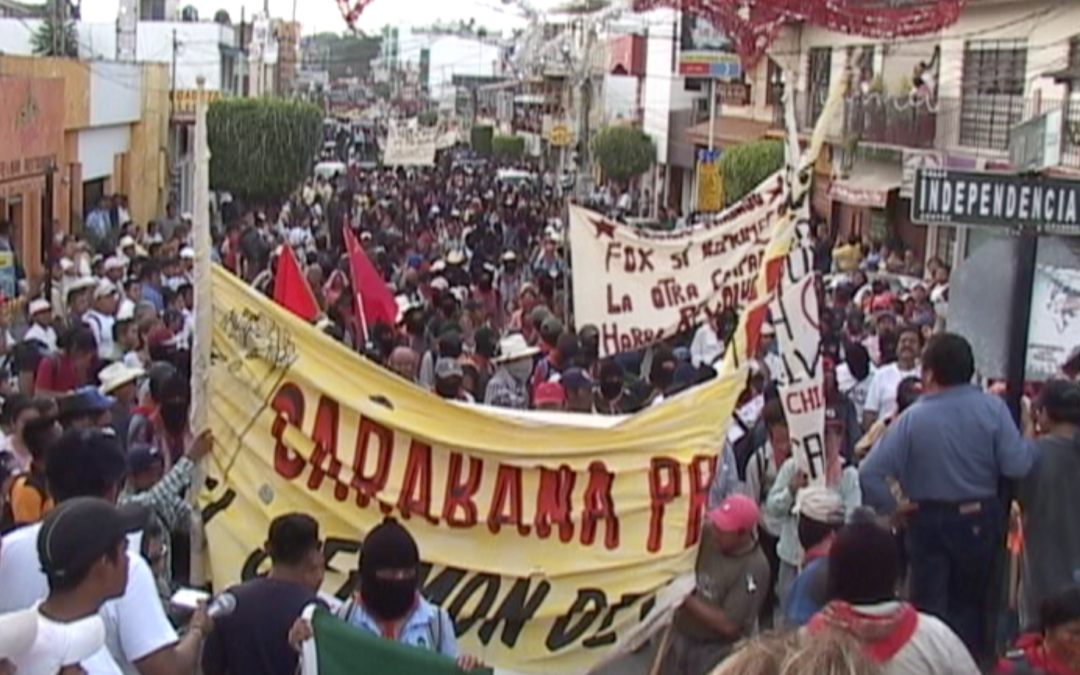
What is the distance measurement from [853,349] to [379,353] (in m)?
3.26

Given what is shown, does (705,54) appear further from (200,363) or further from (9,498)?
(200,363)

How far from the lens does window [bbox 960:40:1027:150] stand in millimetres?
26594

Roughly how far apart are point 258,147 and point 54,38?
8.21 metres

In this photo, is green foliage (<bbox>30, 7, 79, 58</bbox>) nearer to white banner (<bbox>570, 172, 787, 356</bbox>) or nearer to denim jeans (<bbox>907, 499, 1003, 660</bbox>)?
white banner (<bbox>570, 172, 787, 356</bbox>)

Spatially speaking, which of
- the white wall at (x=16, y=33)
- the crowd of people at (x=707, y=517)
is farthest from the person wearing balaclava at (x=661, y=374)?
the white wall at (x=16, y=33)

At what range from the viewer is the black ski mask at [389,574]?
195 inches

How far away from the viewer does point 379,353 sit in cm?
1153

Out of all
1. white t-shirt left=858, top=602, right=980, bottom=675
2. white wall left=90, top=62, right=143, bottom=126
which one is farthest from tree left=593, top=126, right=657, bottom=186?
white t-shirt left=858, top=602, right=980, bottom=675

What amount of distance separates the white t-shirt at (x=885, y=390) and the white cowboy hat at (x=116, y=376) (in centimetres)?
453

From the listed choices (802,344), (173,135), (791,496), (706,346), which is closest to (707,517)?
(791,496)

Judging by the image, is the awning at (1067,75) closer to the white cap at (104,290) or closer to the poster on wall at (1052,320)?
the white cap at (104,290)

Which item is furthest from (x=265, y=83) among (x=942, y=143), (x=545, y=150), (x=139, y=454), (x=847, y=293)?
(x=139, y=454)

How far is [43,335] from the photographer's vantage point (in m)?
11.9

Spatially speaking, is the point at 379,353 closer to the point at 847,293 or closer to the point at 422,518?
the point at 422,518
